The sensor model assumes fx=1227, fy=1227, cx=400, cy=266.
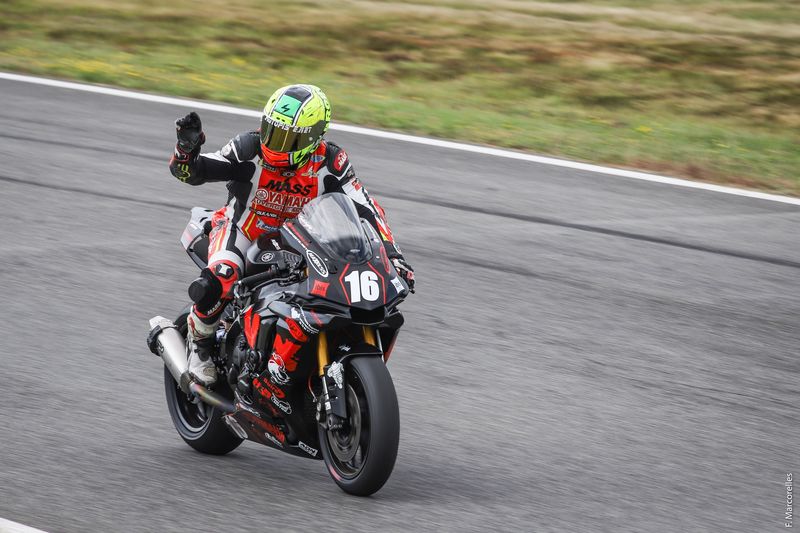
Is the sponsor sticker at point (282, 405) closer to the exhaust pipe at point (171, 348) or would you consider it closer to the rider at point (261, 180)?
the rider at point (261, 180)

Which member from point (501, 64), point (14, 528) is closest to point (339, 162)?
point (14, 528)

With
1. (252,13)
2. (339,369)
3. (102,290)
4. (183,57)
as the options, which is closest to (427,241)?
(102,290)

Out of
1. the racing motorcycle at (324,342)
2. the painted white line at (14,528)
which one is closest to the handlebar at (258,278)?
the racing motorcycle at (324,342)

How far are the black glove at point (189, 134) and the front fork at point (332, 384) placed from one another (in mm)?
1227

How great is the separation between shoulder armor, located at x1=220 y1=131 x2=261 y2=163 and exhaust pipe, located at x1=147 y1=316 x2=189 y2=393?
1.05 meters

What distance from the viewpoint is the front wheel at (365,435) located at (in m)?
5.29

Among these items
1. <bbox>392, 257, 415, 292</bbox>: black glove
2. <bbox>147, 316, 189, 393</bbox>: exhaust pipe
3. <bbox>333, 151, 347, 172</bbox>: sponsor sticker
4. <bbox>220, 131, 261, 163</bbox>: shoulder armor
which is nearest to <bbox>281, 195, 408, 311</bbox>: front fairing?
<bbox>392, 257, 415, 292</bbox>: black glove

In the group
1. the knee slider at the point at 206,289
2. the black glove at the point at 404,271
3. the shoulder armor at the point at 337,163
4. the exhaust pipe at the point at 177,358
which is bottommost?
the exhaust pipe at the point at 177,358

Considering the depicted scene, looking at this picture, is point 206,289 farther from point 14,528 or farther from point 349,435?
point 14,528

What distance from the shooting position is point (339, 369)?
17.8ft

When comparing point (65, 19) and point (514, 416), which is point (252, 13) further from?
point (514, 416)

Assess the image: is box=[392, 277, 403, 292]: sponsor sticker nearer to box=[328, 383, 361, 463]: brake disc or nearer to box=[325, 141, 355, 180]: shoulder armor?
box=[328, 383, 361, 463]: brake disc

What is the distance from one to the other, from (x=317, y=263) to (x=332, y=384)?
54 cm

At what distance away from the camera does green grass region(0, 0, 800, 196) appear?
14328 millimetres
